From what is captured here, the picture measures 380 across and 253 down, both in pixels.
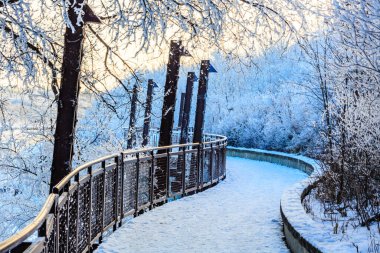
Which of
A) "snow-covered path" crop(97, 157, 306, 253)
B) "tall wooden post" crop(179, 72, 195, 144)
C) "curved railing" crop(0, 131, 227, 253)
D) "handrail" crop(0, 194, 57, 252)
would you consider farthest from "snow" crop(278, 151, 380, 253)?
"tall wooden post" crop(179, 72, 195, 144)

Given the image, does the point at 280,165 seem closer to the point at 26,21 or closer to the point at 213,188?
the point at 213,188

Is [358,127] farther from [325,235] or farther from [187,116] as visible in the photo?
[187,116]

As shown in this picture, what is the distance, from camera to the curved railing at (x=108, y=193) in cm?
453

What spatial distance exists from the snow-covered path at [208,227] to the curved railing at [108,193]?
316mm

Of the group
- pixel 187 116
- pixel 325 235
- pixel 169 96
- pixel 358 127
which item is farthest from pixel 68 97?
pixel 187 116

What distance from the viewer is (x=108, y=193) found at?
871 cm

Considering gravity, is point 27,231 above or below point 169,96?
below

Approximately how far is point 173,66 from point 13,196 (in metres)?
7.13

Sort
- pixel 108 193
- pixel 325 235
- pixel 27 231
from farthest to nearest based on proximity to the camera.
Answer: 1. pixel 108 193
2. pixel 325 235
3. pixel 27 231

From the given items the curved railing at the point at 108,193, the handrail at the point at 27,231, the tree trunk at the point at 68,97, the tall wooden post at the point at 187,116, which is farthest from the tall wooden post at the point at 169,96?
the handrail at the point at 27,231

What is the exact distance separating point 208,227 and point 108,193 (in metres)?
1.90

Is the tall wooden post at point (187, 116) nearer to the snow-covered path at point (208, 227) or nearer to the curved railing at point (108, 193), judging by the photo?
the curved railing at point (108, 193)

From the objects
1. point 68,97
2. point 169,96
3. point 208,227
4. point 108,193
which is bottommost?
point 208,227

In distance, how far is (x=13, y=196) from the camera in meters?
17.5
